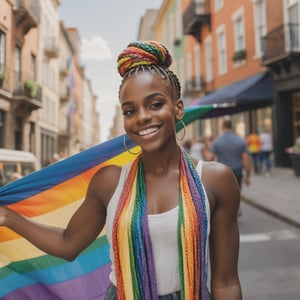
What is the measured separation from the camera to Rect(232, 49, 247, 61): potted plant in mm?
19344

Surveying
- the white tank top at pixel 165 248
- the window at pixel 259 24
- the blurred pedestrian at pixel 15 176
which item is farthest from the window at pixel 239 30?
the white tank top at pixel 165 248

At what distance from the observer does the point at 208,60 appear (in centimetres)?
2514

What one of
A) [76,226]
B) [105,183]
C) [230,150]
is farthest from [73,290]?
[230,150]

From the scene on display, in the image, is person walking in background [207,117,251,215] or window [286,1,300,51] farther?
window [286,1,300,51]

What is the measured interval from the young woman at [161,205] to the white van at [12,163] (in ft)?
6.12

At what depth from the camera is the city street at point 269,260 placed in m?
4.30

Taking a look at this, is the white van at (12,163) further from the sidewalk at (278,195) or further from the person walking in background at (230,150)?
the sidewalk at (278,195)

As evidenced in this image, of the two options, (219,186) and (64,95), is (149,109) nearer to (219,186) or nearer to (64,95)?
(219,186)

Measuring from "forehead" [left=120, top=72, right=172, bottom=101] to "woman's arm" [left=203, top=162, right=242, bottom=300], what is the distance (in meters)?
0.32

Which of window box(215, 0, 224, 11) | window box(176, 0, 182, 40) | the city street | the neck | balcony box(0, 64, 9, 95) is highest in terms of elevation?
window box(176, 0, 182, 40)

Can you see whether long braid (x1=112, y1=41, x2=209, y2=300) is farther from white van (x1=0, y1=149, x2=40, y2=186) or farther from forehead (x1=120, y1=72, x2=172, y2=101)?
white van (x1=0, y1=149, x2=40, y2=186)

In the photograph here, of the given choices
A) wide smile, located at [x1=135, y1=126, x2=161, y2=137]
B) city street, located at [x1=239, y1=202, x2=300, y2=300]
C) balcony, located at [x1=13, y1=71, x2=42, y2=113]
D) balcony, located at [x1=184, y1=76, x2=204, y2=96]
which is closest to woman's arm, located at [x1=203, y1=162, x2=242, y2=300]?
wide smile, located at [x1=135, y1=126, x2=161, y2=137]

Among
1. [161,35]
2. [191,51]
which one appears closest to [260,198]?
[191,51]

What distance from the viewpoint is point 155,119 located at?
4.93 feet
